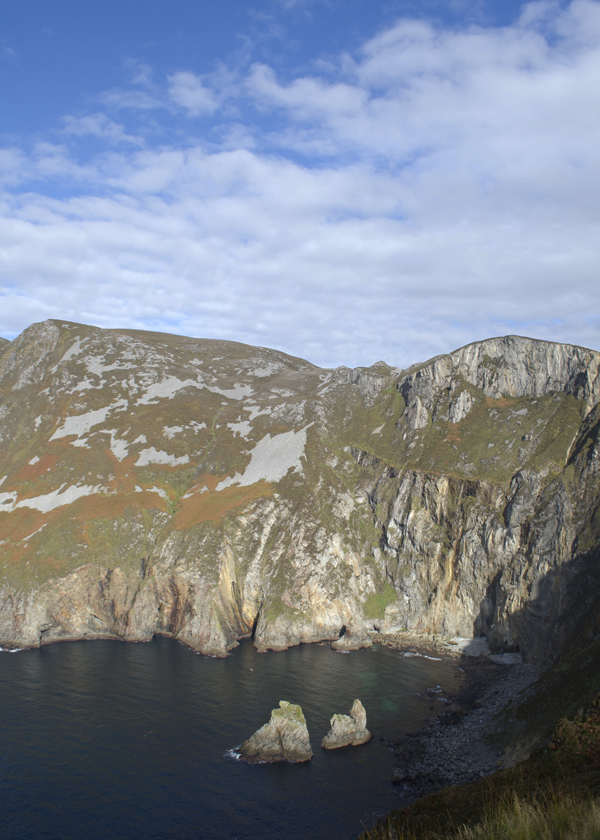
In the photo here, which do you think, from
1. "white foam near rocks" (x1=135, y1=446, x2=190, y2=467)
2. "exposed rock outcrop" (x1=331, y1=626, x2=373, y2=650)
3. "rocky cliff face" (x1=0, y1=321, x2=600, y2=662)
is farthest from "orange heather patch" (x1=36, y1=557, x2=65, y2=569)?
"exposed rock outcrop" (x1=331, y1=626, x2=373, y2=650)

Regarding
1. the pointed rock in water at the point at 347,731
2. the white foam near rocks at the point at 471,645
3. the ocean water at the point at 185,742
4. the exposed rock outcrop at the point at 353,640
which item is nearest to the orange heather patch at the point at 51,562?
the ocean water at the point at 185,742

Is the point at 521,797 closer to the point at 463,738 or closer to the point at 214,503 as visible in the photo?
the point at 463,738

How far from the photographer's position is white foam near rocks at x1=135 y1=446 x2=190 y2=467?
12131cm

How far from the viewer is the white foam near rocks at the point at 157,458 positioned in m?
121

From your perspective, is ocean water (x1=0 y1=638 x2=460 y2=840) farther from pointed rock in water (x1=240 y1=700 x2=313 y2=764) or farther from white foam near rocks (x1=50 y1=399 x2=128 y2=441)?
white foam near rocks (x1=50 y1=399 x2=128 y2=441)

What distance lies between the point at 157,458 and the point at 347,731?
271 feet

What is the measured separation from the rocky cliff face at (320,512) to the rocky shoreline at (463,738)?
8.70 metres

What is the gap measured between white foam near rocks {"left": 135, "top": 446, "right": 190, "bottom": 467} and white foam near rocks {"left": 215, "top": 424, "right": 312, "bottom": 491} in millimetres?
13913

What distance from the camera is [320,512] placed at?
359 feet

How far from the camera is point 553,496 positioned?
89.1m

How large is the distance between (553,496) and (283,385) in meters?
102

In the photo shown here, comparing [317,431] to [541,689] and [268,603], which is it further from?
[541,689]

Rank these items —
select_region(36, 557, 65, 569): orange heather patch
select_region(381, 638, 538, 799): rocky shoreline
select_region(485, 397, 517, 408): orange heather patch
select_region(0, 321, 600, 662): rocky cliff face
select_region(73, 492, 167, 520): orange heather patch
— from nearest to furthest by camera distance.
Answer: select_region(381, 638, 538, 799): rocky shoreline → select_region(0, 321, 600, 662): rocky cliff face → select_region(36, 557, 65, 569): orange heather patch → select_region(73, 492, 167, 520): orange heather patch → select_region(485, 397, 517, 408): orange heather patch

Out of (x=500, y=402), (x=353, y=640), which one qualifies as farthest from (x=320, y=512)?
(x=500, y=402)
